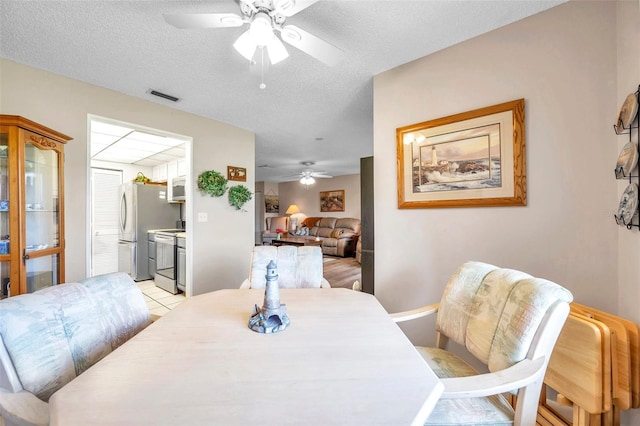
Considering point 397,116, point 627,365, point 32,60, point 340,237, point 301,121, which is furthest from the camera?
point 340,237

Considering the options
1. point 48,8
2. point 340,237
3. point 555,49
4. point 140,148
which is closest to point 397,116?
point 555,49

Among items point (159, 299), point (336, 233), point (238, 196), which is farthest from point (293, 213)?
point (159, 299)

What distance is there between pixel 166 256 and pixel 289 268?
2.86 meters

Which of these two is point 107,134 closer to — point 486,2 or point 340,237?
point 486,2

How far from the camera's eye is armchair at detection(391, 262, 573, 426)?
2.55 ft

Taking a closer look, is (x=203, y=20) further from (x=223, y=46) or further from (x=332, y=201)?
(x=332, y=201)

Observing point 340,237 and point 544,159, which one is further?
point 340,237

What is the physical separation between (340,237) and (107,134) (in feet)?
16.2

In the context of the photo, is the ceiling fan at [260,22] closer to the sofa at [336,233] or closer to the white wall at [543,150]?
the white wall at [543,150]

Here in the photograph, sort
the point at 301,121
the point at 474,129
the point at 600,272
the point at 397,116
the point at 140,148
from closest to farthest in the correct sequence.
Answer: the point at 600,272
the point at 474,129
the point at 397,116
the point at 301,121
the point at 140,148

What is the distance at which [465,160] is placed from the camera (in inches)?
66.4

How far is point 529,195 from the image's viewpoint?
1.48 m

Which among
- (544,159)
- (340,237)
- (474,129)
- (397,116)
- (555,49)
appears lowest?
(340,237)

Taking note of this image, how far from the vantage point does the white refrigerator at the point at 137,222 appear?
4191 mm
